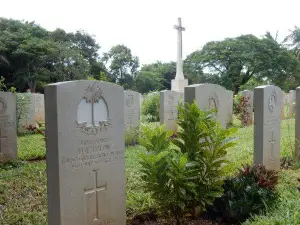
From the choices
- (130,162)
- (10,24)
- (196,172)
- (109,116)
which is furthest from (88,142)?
(10,24)

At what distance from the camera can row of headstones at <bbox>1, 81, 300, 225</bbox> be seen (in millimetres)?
2982

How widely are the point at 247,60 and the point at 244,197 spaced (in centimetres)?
2571

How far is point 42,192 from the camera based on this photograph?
488 centimetres

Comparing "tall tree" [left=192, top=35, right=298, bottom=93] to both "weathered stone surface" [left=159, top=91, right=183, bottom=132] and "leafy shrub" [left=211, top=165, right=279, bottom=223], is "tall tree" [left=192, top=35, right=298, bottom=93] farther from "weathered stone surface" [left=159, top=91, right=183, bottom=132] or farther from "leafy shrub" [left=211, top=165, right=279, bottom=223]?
"leafy shrub" [left=211, top=165, right=279, bottom=223]

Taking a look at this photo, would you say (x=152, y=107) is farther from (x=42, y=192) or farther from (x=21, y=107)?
(x=42, y=192)

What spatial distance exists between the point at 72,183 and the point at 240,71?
91.1ft

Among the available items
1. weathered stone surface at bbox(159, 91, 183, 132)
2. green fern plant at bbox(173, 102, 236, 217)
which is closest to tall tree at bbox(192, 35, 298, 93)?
weathered stone surface at bbox(159, 91, 183, 132)

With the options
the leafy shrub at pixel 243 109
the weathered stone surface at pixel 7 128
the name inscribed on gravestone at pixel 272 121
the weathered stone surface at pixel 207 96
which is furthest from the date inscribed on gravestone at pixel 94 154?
the leafy shrub at pixel 243 109

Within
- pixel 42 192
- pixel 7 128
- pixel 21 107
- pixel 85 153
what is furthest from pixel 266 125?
pixel 21 107

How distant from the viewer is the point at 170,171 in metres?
3.36

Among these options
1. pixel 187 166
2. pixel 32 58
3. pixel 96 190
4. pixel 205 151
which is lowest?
pixel 96 190

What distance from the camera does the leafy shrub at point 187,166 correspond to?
334 cm

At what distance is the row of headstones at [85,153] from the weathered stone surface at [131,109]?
583 cm

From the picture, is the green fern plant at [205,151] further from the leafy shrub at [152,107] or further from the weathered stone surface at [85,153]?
the leafy shrub at [152,107]
